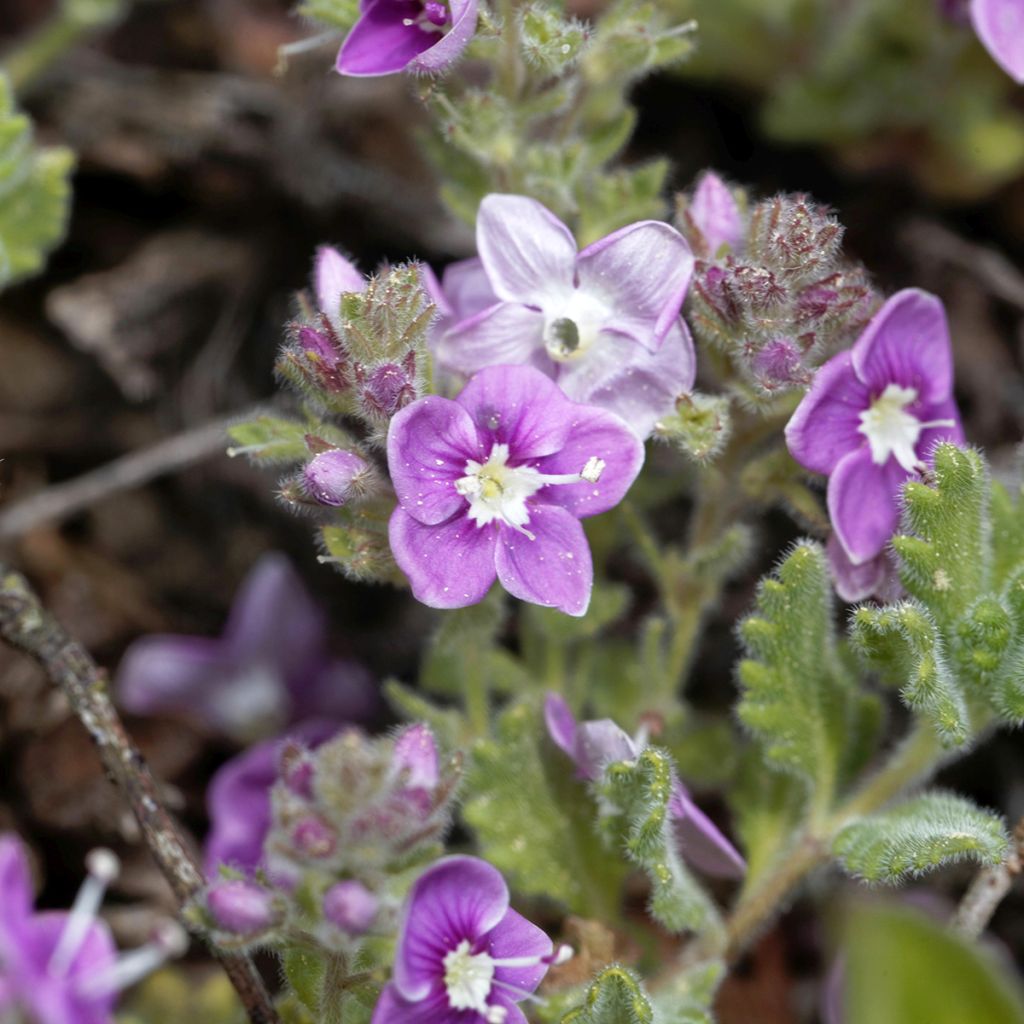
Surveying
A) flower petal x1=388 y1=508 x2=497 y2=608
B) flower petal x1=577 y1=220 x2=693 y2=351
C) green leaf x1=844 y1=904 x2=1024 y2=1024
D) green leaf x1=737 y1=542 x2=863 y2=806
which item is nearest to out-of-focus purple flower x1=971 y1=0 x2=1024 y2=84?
flower petal x1=577 y1=220 x2=693 y2=351

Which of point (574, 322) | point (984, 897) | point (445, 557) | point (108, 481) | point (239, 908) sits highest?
point (574, 322)

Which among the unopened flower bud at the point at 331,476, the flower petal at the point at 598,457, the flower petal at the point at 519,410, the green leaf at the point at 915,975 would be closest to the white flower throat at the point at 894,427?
the flower petal at the point at 598,457

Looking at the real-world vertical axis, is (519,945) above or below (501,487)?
below

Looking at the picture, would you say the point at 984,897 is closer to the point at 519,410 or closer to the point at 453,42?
the point at 519,410

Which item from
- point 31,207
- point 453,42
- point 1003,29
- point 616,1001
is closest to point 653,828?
point 616,1001

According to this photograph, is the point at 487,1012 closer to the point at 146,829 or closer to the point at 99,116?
the point at 146,829

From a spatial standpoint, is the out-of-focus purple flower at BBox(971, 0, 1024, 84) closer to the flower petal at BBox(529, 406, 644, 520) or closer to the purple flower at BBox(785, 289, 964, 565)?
the purple flower at BBox(785, 289, 964, 565)

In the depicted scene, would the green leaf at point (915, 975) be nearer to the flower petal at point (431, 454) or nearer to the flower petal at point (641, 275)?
the flower petal at point (431, 454)
